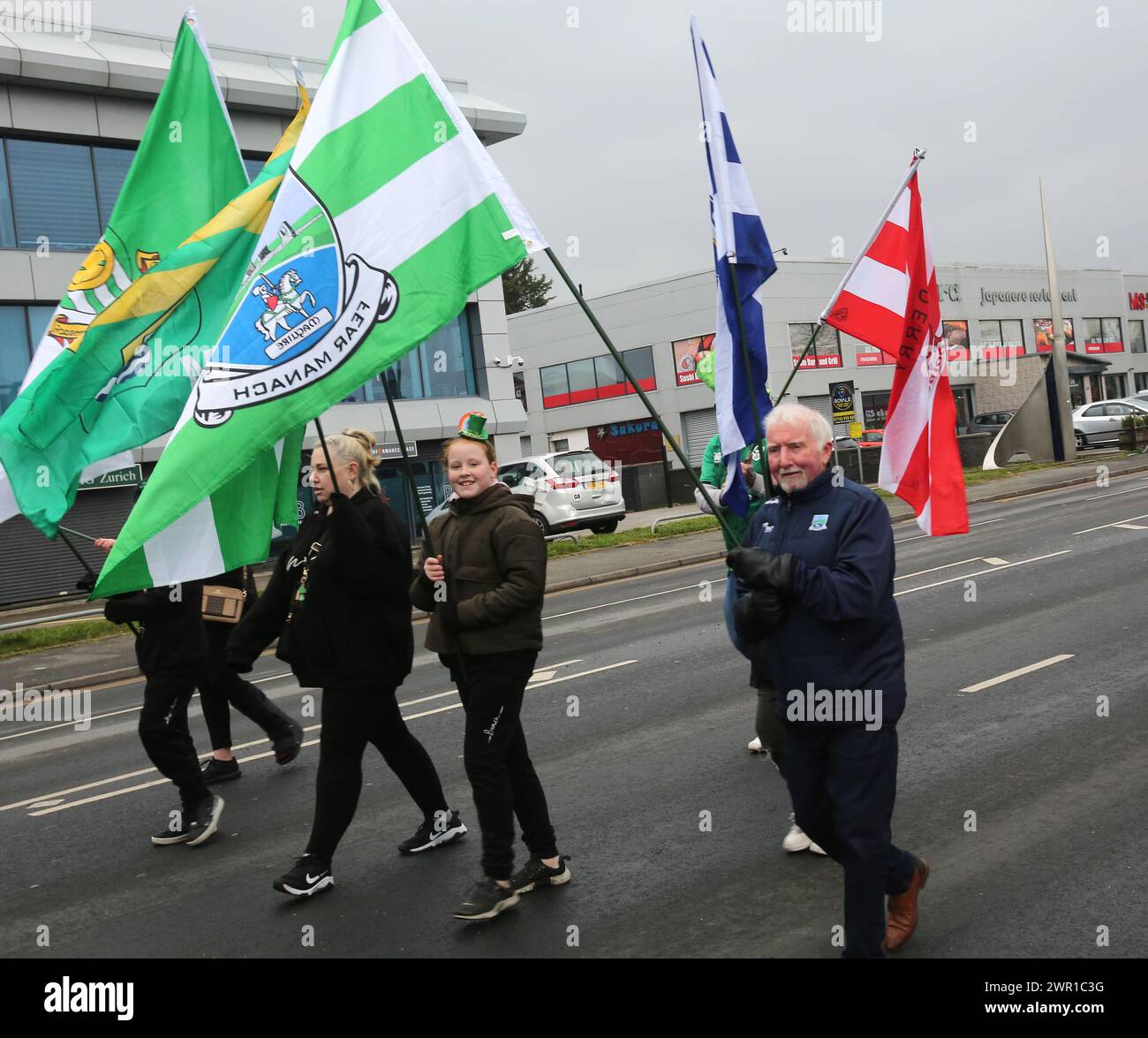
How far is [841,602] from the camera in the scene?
12.3 ft

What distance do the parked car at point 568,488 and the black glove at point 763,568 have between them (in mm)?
20797

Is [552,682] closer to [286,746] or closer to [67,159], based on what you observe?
[286,746]

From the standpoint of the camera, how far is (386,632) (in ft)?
16.6

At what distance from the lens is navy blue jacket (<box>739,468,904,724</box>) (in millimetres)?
3771

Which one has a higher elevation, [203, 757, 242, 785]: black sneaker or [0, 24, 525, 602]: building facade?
[0, 24, 525, 602]: building facade

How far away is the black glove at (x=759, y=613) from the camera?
3.86 meters

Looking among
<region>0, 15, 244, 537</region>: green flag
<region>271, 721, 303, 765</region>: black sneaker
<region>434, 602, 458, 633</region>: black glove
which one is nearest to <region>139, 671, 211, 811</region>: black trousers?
<region>0, 15, 244, 537</region>: green flag

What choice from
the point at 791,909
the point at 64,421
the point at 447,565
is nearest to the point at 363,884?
the point at 447,565

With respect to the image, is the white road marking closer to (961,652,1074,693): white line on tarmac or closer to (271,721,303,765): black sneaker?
(271,721,303,765): black sneaker

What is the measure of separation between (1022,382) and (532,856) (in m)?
56.8

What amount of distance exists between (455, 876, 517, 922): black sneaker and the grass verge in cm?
1364

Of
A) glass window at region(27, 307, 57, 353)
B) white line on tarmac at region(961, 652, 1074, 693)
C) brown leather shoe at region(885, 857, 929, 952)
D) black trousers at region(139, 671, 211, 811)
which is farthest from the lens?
glass window at region(27, 307, 57, 353)

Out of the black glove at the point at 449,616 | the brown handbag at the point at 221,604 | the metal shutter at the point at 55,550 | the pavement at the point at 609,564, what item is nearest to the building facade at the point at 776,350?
the pavement at the point at 609,564

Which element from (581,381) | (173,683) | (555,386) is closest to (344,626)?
(173,683)
